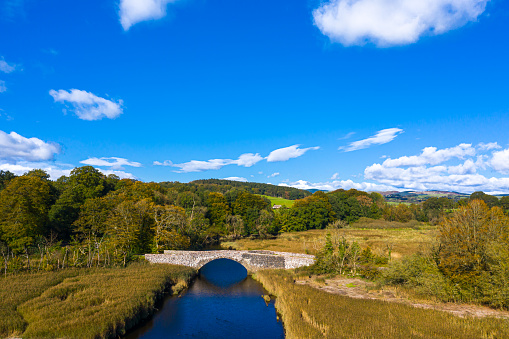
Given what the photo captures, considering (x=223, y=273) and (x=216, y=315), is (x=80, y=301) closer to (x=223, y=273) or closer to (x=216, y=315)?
(x=216, y=315)

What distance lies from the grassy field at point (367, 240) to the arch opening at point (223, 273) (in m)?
6.98

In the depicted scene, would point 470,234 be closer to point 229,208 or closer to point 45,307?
point 45,307

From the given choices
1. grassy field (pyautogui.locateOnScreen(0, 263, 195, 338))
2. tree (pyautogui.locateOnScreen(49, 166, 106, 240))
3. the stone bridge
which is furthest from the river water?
tree (pyautogui.locateOnScreen(49, 166, 106, 240))

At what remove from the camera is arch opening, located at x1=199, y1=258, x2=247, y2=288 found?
122 feet

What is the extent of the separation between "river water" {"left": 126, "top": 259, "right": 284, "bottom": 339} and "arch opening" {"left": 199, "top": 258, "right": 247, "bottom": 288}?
577mm

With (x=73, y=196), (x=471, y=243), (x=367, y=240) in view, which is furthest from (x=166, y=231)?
(x=367, y=240)

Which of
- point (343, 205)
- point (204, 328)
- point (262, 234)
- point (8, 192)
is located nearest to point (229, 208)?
point (262, 234)

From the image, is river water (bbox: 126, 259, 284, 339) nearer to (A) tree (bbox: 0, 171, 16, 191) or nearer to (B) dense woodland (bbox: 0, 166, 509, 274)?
(B) dense woodland (bbox: 0, 166, 509, 274)

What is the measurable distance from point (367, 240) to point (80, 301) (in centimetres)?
5009

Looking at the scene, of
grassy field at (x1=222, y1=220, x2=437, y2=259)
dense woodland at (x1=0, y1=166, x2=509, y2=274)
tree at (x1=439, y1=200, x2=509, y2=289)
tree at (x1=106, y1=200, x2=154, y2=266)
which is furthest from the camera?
grassy field at (x1=222, y1=220, x2=437, y2=259)

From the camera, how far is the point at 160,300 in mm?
27656

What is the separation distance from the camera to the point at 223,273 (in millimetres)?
42031

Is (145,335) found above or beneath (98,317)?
beneath

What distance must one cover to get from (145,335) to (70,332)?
512 centimetres
